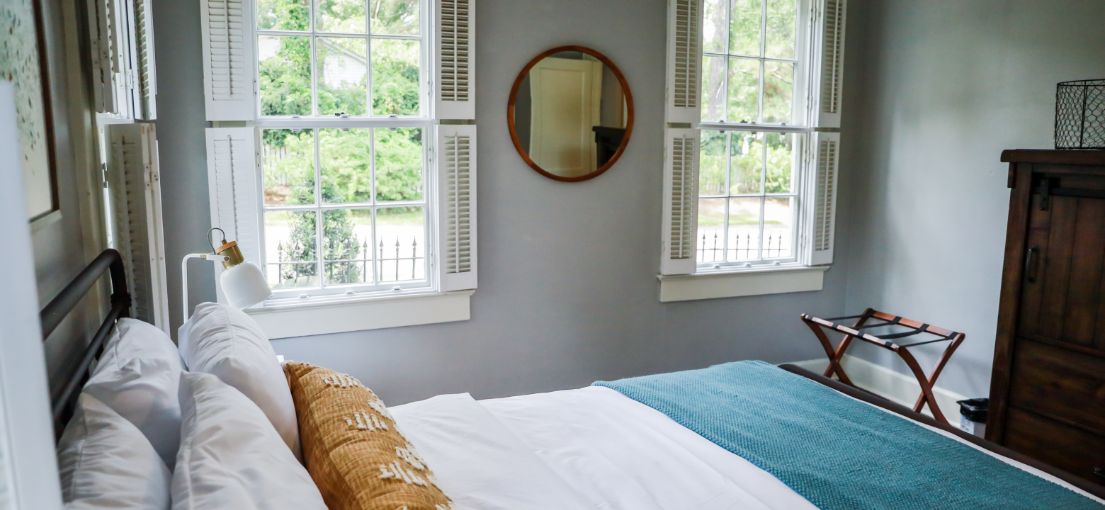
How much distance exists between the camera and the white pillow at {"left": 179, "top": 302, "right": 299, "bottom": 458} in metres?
1.64

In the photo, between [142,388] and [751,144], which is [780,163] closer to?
[751,144]

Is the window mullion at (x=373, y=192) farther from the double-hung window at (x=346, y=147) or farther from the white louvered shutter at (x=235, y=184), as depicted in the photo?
the white louvered shutter at (x=235, y=184)

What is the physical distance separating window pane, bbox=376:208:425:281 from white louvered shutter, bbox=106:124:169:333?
1293 mm

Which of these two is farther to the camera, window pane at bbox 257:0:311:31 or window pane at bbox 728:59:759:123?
window pane at bbox 728:59:759:123

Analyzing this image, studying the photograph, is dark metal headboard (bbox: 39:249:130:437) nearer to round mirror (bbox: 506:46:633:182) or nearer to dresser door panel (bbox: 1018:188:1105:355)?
round mirror (bbox: 506:46:633:182)

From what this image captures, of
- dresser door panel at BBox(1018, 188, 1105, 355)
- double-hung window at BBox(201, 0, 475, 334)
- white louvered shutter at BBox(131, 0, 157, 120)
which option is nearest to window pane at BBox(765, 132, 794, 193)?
dresser door panel at BBox(1018, 188, 1105, 355)

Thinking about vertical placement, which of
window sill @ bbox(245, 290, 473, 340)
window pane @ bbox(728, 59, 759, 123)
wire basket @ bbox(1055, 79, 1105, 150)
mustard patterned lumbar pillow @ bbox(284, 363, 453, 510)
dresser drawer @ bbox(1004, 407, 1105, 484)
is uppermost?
window pane @ bbox(728, 59, 759, 123)

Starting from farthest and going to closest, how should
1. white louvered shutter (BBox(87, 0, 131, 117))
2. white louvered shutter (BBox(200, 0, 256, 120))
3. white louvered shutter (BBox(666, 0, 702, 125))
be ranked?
white louvered shutter (BBox(666, 0, 702, 125))
white louvered shutter (BBox(200, 0, 256, 120))
white louvered shutter (BBox(87, 0, 131, 117))

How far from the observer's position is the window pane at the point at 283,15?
10.3 feet

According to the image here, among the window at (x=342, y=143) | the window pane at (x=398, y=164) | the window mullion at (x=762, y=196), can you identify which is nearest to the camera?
A: the window at (x=342, y=143)

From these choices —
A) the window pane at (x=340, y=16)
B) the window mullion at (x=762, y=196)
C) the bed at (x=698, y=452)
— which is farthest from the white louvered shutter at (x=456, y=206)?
the window mullion at (x=762, y=196)

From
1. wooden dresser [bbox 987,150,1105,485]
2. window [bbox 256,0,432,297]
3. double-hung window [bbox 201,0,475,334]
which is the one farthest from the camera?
window [bbox 256,0,432,297]

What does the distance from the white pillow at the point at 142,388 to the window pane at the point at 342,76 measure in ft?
5.92

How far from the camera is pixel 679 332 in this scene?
4.15 meters
